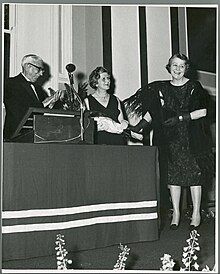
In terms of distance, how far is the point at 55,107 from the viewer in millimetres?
1759

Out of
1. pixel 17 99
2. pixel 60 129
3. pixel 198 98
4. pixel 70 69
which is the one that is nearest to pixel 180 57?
pixel 198 98

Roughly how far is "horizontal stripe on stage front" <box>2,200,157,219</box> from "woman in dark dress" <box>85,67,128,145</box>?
0.82ft

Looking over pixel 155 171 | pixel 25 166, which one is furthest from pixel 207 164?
pixel 25 166

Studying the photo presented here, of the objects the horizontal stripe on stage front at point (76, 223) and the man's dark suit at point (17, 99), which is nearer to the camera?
the horizontal stripe on stage front at point (76, 223)

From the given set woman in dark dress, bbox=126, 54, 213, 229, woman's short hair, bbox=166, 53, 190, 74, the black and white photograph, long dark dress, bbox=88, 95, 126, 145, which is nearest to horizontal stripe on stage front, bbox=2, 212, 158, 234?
the black and white photograph

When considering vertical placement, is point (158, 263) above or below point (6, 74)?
below

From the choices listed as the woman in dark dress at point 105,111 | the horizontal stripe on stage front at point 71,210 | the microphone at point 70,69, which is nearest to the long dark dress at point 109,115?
the woman in dark dress at point 105,111

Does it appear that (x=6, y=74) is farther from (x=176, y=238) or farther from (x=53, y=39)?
(x=176, y=238)

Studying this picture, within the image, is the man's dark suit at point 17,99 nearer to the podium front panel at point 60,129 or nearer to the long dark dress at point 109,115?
the podium front panel at point 60,129

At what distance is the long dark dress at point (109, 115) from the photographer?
1.79 metres

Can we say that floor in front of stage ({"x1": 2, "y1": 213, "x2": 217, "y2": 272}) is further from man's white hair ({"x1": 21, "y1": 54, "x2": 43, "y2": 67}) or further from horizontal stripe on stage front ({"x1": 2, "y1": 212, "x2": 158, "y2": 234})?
man's white hair ({"x1": 21, "y1": 54, "x2": 43, "y2": 67})

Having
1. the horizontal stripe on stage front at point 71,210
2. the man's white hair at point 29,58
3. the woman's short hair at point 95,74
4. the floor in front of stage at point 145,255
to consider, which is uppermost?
the man's white hair at point 29,58

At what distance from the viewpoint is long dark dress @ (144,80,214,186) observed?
1778mm

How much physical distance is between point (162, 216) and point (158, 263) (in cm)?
20
